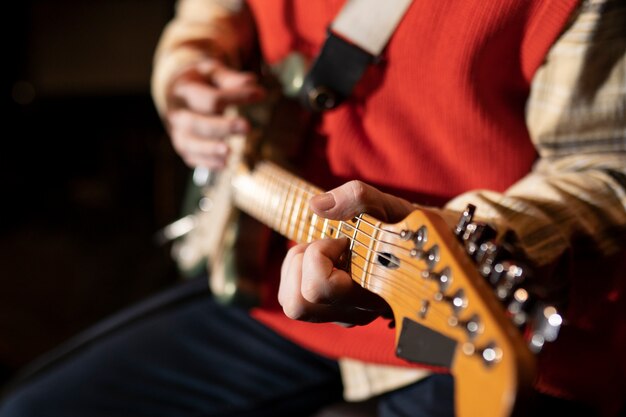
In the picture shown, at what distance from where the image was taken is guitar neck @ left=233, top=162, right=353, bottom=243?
45 centimetres

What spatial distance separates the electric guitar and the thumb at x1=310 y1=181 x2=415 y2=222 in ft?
0.03

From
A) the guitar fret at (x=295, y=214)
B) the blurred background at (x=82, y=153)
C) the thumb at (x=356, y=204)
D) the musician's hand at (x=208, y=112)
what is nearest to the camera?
the thumb at (x=356, y=204)

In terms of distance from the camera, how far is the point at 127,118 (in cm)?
201

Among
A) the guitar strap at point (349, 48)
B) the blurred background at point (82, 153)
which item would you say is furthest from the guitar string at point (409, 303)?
the blurred background at point (82, 153)

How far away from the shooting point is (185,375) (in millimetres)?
759

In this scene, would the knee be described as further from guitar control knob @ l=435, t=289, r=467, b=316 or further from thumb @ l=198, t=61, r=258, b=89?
guitar control knob @ l=435, t=289, r=467, b=316

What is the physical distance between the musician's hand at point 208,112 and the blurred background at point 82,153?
860 mm

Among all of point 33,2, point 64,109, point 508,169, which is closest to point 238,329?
point 508,169

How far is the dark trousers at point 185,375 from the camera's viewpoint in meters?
0.73

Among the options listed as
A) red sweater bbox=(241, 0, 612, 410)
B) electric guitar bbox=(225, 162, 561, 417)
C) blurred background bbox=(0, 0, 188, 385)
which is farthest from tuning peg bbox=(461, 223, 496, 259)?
blurred background bbox=(0, 0, 188, 385)

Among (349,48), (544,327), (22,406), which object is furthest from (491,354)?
(22,406)

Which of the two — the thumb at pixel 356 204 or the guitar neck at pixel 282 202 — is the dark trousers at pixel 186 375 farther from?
the thumb at pixel 356 204

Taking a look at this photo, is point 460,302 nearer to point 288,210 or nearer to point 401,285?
point 401,285

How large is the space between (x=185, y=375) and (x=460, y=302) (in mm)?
522
